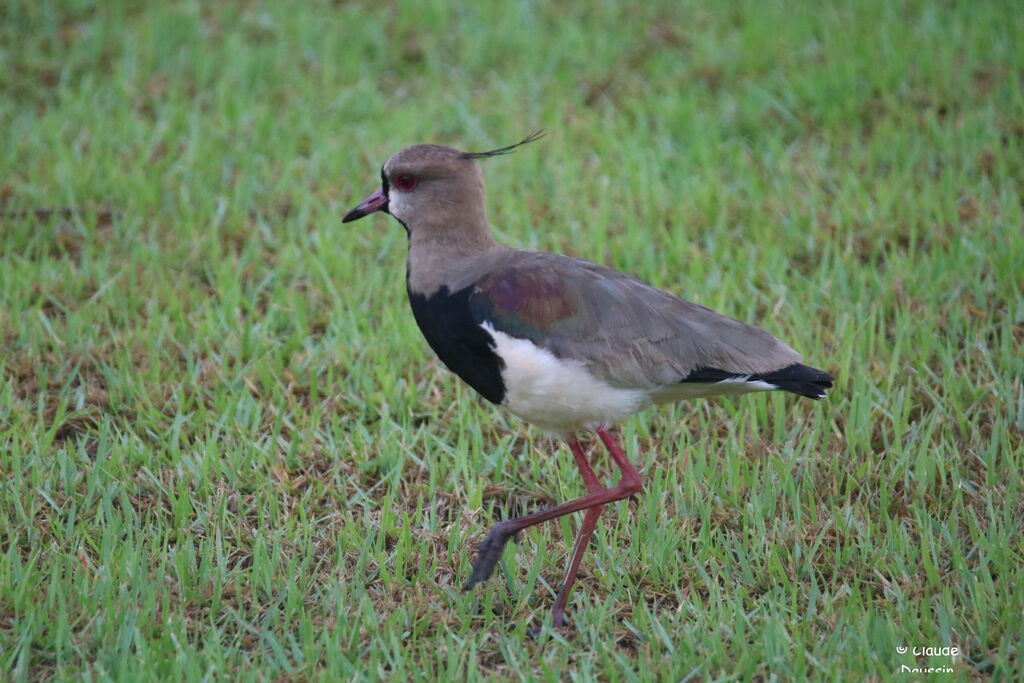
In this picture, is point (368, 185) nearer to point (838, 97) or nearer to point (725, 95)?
point (725, 95)

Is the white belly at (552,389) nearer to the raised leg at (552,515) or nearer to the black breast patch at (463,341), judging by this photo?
the black breast patch at (463,341)

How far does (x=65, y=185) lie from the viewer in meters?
6.21

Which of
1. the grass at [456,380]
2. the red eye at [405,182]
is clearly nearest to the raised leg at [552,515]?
the grass at [456,380]

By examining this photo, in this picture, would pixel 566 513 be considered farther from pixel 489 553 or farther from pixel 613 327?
pixel 613 327

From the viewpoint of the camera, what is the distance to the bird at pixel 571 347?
389 centimetres

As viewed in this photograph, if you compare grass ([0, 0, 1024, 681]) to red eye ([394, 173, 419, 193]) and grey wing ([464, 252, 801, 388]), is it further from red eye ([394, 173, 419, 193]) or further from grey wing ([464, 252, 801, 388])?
red eye ([394, 173, 419, 193])

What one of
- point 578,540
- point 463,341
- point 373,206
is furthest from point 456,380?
point 578,540

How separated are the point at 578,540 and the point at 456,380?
127cm

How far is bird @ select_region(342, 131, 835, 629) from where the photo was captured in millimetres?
3889

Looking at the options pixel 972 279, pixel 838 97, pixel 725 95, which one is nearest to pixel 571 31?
pixel 725 95

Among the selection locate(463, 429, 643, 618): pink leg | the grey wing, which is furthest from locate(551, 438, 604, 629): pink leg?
the grey wing

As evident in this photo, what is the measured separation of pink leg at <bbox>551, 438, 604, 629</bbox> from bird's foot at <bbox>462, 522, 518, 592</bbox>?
22 centimetres

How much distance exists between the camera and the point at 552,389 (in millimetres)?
3857

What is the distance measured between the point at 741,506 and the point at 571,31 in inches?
169
